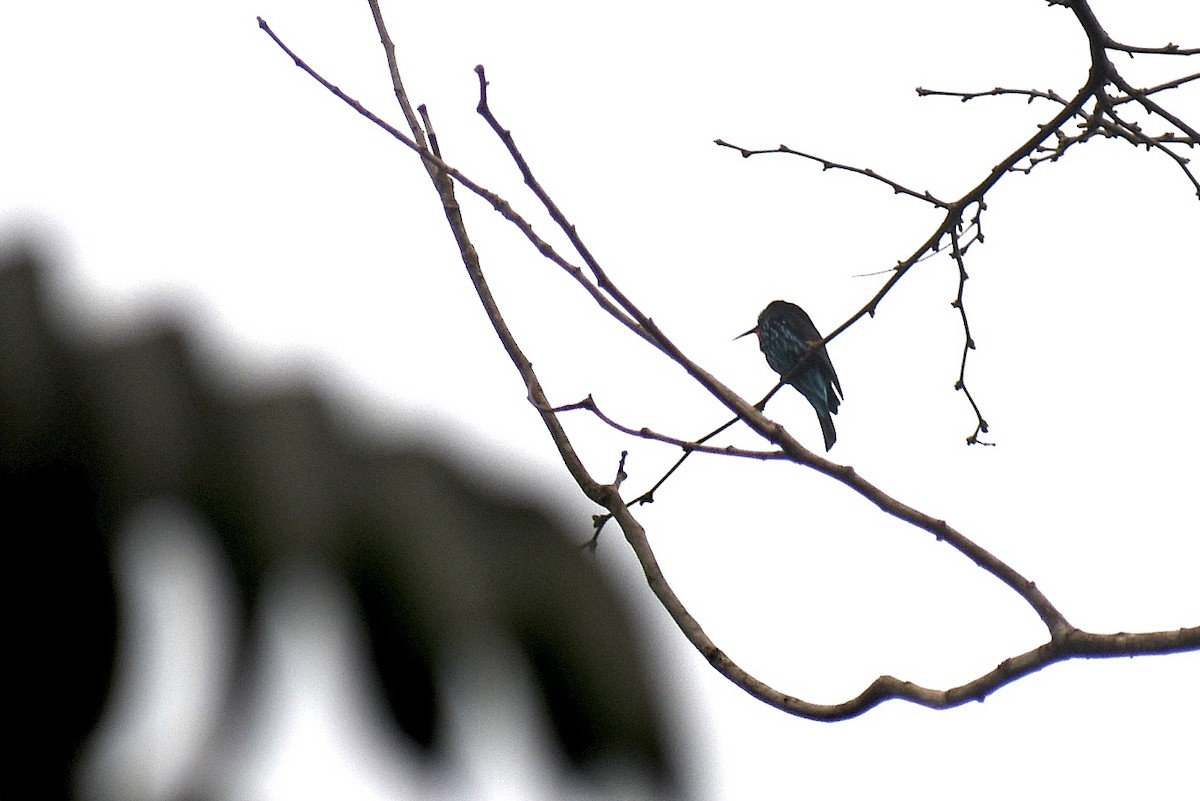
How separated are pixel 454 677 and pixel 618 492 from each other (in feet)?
2.01

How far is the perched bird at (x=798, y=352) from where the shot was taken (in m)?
6.81

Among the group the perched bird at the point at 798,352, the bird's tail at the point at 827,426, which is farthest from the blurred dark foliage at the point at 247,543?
the bird's tail at the point at 827,426

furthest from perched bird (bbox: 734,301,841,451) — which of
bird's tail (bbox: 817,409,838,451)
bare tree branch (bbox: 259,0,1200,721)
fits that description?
bare tree branch (bbox: 259,0,1200,721)

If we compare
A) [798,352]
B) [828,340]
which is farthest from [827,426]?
[828,340]

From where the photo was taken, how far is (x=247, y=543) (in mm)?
3488

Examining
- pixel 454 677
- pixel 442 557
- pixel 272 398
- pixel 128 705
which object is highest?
pixel 272 398

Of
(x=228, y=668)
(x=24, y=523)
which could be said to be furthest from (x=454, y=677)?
(x=24, y=523)

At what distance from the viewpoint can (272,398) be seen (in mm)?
3949

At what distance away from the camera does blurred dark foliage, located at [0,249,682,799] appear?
348 cm

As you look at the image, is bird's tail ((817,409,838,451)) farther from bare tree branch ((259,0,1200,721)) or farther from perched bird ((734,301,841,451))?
bare tree branch ((259,0,1200,721))

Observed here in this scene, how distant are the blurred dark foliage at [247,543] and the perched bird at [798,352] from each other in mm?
3050

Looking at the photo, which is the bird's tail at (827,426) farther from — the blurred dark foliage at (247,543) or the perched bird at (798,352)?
the blurred dark foliage at (247,543)

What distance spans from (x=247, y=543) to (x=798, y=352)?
395cm

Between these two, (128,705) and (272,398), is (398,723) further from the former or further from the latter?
(272,398)
